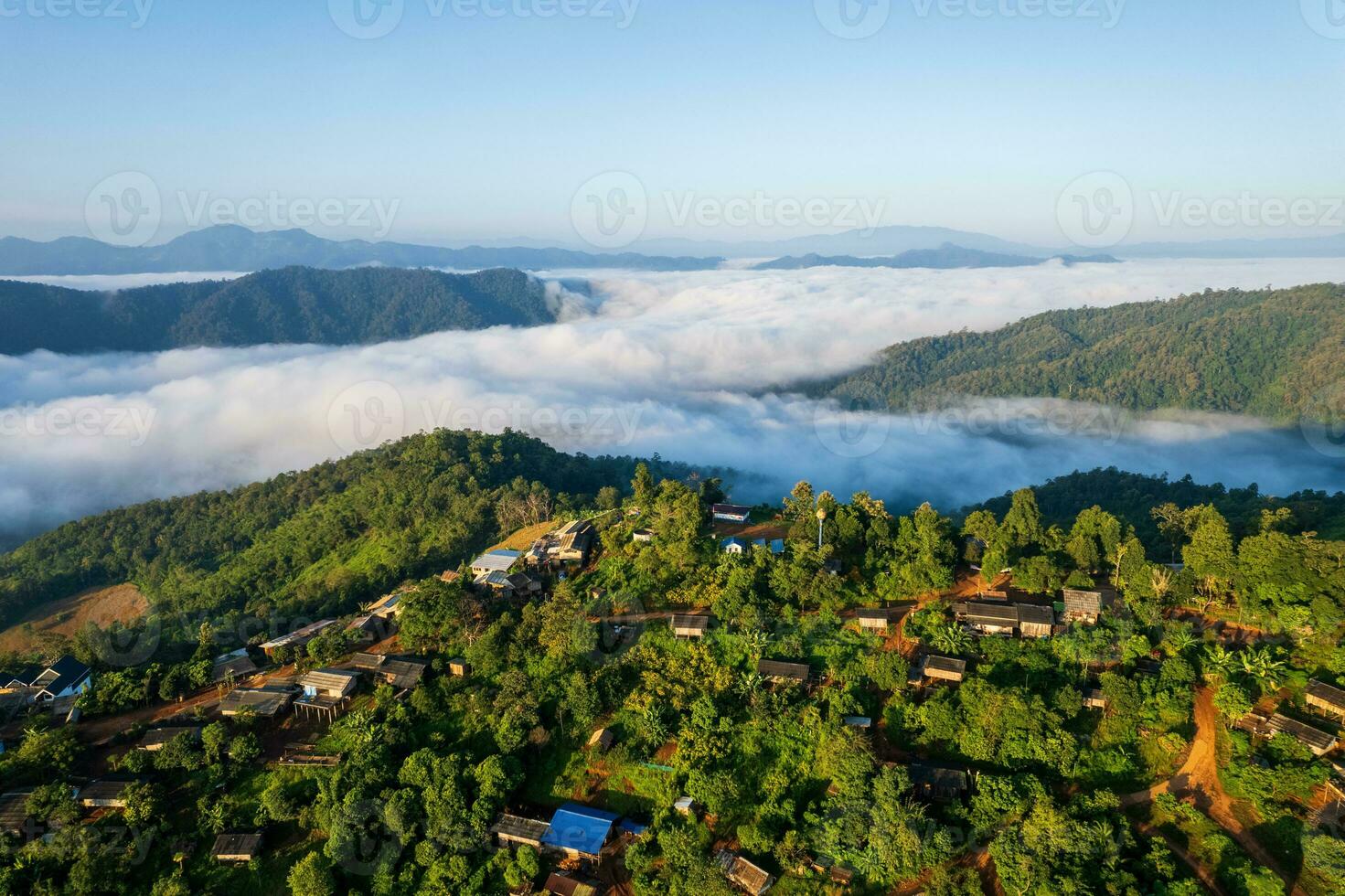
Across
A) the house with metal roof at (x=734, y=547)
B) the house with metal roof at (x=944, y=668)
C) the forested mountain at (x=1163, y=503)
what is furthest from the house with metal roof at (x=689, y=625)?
the forested mountain at (x=1163, y=503)

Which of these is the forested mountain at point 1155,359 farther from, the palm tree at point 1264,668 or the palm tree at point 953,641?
the palm tree at point 953,641

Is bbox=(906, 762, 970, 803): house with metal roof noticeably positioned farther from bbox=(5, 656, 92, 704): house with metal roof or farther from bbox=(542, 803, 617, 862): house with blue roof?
bbox=(5, 656, 92, 704): house with metal roof

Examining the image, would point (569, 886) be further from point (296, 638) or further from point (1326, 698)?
point (1326, 698)

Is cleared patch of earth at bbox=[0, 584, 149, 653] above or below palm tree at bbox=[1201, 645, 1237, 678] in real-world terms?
below

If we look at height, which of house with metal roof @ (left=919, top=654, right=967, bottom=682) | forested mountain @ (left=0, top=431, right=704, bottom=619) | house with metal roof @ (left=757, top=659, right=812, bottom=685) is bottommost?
forested mountain @ (left=0, top=431, right=704, bottom=619)

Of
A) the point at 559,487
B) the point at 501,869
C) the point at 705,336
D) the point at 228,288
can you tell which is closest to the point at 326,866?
the point at 501,869

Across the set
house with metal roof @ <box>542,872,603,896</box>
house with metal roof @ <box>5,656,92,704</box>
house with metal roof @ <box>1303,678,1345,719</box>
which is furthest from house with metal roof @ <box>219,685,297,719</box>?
house with metal roof @ <box>1303,678,1345,719</box>
